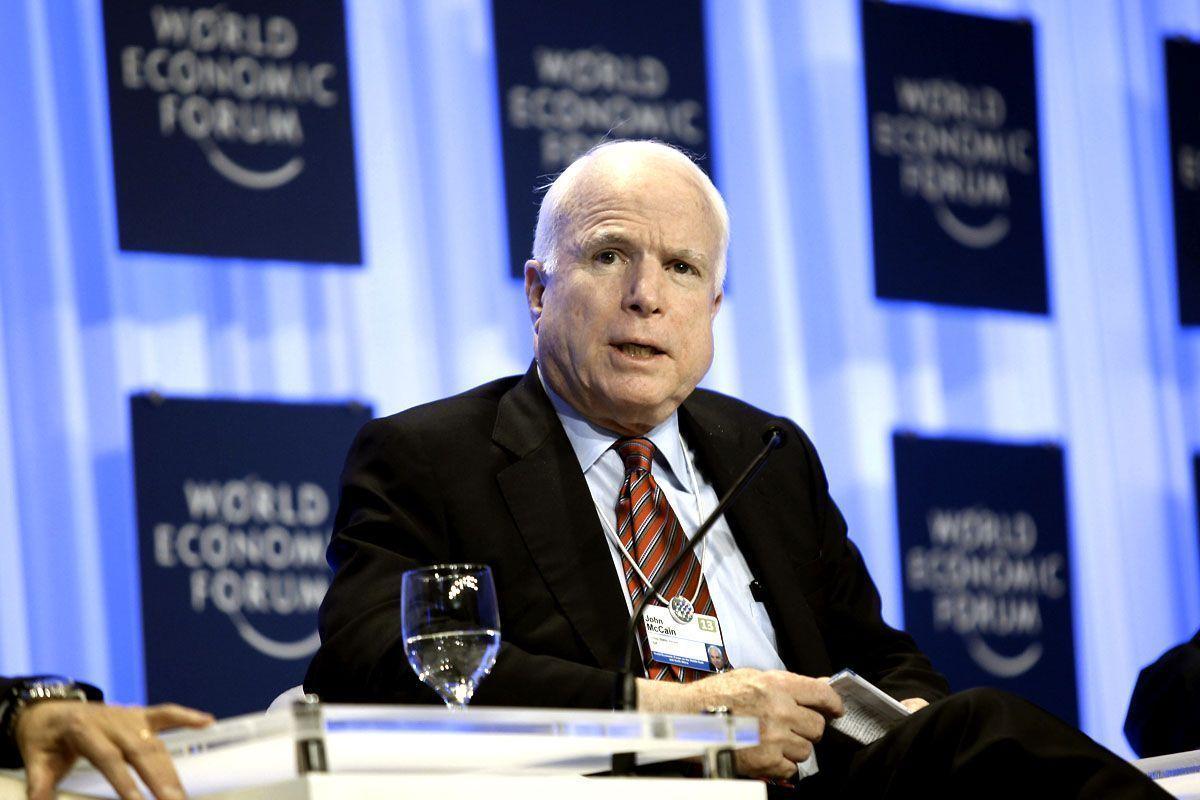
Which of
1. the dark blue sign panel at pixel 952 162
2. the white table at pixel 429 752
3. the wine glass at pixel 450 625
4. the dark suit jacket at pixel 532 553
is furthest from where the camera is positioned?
the dark blue sign panel at pixel 952 162

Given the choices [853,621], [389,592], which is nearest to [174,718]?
[389,592]

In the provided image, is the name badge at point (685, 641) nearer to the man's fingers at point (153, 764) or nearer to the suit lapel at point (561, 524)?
the suit lapel at point (561, 524)

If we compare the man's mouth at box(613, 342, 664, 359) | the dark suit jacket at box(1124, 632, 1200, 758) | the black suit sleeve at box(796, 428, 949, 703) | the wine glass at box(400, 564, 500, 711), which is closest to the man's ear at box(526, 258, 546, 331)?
the man's mouth at box(613, 342, 664, 359)

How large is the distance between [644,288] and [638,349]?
107 millimetres

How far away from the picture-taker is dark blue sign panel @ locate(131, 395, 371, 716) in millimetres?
4062

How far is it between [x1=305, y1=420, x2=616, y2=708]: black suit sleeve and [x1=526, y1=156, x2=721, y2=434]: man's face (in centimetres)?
33

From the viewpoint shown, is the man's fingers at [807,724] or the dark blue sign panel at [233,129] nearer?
the man's fingers at [807,724]

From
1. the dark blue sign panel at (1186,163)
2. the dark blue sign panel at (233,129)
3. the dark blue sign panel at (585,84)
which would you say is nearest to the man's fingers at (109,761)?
the dark blue sign panel at (233,129)

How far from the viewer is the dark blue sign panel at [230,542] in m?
4.06

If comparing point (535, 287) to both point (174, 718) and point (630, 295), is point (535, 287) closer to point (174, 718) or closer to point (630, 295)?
point (630, 295)

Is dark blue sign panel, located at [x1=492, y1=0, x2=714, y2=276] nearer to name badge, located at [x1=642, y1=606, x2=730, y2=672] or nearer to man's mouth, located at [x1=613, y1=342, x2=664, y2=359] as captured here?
man's mouth, located at [x1=613, y1=342, x2=664, y2=359]

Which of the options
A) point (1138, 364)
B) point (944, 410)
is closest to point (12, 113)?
point (944, 410)

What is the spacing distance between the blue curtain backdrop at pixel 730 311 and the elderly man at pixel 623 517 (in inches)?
47.2

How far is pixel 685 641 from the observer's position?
9.53 feet
